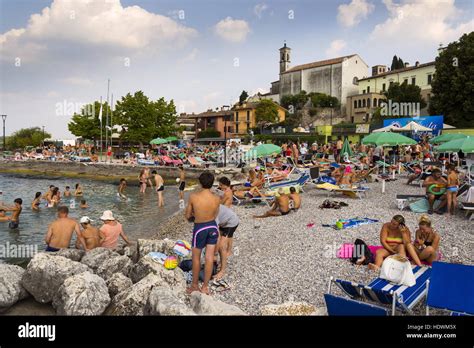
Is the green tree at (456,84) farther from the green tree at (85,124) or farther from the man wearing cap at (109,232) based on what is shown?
the green tree at (85,124)

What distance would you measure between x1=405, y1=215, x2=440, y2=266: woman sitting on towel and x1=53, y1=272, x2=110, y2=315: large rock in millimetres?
4402

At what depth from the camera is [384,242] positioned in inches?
240

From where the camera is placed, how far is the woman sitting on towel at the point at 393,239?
585cm

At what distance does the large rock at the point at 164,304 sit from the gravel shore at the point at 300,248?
0.96 m

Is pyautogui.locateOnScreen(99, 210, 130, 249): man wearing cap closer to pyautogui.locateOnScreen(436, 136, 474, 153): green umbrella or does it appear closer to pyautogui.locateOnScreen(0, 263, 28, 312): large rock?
pyautogui.locateOnScreen(0, 263, 28, 312): large rock

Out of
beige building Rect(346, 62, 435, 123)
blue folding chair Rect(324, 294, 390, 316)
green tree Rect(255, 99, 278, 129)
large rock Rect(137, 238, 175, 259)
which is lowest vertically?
large rock Rect(137, 238, 175, 259)

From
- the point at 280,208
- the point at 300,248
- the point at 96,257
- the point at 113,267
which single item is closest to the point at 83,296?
the point at 113,267

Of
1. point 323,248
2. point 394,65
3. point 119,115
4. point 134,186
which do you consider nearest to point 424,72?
point 394,65

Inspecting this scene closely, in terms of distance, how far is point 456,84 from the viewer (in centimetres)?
3644

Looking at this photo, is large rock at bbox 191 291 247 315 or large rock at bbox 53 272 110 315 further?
large rock at bbox 53 272 110 315

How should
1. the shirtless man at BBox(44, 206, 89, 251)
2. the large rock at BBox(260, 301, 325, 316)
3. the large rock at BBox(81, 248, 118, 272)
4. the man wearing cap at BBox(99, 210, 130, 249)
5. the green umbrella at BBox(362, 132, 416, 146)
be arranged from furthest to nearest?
the green umbrella at BBox(362, 132, 416, 146) → the man wearing cap at BBox(99, 210, 130, 249) → the shirtless man at BBox(44, 206, 89, 251) → the large rock at BBox(81, 248, 118, 272) → the large rock at BBox(260, 301, 325, 316)

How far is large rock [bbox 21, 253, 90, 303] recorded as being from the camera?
5637 millimetres

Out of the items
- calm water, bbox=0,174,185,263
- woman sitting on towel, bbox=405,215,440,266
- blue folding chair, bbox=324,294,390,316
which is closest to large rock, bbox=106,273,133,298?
blue folding chair, bbox=324,294,390,316
